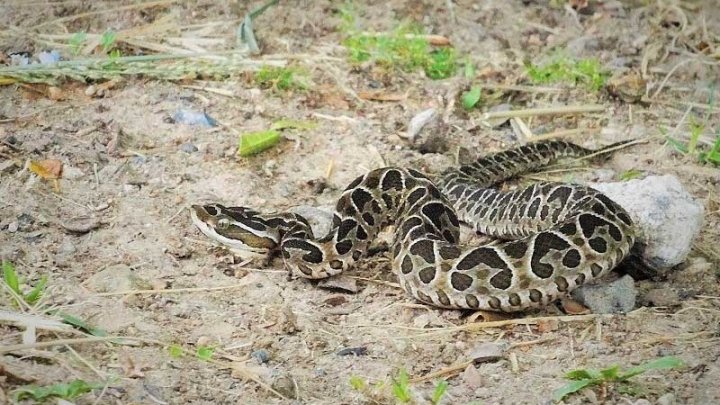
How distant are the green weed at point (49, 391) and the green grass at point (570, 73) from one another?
522cm

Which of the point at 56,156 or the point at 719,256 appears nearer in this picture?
the point at 719,256

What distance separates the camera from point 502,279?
5.89 meters

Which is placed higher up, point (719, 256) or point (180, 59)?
point (180, 59)

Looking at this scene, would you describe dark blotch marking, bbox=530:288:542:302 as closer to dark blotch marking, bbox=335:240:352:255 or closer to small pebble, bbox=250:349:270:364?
dark blotch marking, bbox=335:240:352:255

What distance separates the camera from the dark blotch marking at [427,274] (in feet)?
19.9

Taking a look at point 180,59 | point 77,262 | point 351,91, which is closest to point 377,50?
point 351,91

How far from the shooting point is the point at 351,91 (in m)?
8.34

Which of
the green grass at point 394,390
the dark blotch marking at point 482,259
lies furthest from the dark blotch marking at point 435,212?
the green grass at point 394,390

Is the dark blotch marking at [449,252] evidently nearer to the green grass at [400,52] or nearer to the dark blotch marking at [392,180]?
the dark blotch marking at [392,180]

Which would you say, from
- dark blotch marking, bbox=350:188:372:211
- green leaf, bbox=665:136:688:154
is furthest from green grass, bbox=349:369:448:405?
green leaf, bbox=665:136:688:154

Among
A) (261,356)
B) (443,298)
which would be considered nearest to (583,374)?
(443,298)

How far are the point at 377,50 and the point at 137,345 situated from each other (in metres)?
4.21

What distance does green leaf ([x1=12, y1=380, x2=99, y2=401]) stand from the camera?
4.52m

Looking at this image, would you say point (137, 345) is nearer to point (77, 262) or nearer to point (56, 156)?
point (77, 262)
